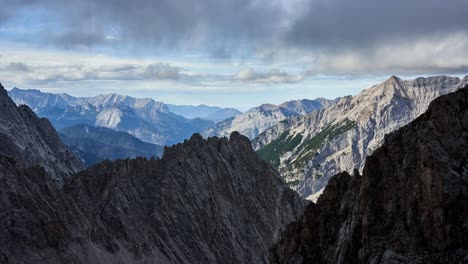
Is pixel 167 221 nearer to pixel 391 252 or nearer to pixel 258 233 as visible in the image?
pixel 258 233

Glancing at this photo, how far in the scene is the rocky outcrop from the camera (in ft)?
405

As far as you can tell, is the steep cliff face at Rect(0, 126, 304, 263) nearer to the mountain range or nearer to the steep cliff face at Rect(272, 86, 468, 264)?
the mountain range

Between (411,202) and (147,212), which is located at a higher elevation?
(411,202)

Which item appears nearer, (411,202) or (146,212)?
(411,202)

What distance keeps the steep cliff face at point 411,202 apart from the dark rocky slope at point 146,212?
8128cm

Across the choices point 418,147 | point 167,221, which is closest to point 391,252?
point 418,147

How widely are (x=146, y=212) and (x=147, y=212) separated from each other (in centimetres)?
32

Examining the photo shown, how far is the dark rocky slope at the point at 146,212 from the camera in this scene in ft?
405

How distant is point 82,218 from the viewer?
13950 cm

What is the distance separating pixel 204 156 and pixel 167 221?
3451 cm

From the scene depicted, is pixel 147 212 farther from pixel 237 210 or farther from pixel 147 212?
pixel 237 210

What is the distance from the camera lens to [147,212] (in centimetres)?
16612

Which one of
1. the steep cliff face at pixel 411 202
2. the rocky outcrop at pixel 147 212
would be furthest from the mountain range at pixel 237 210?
the rocky outcrop at pixel 147 212

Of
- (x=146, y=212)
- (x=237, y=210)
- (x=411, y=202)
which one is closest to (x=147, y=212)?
(x=146, y=212)
